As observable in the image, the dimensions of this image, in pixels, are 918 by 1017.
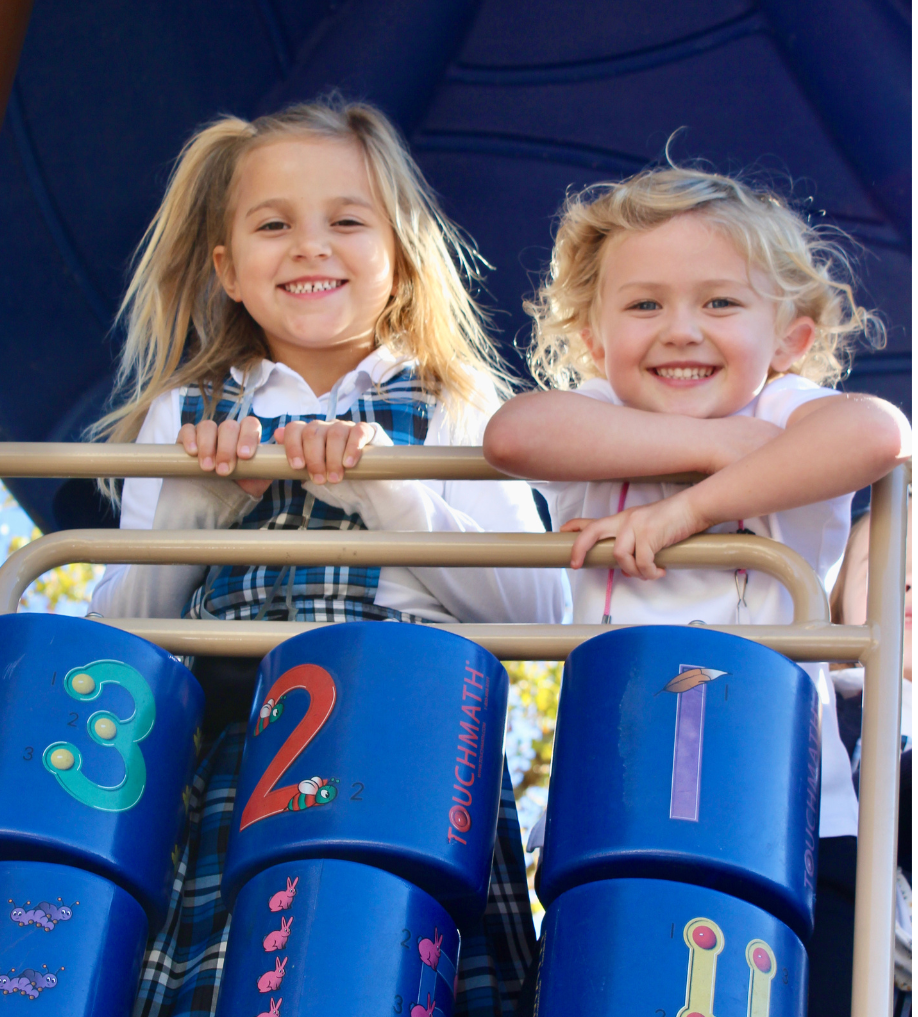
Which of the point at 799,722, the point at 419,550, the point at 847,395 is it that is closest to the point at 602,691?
the point at 799,722

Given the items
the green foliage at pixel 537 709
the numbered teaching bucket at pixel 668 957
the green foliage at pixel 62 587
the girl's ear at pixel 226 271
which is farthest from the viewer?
the green foliage at pixel 537 709

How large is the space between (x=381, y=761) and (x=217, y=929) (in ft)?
1.05

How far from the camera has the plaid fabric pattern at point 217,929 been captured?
3.12 ft

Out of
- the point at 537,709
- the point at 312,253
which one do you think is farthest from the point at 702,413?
the point at 537,709

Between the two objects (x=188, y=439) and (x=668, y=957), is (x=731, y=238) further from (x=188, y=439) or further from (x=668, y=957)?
(x=668, y=957)

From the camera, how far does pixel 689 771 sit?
0.74 metres

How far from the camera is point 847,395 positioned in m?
1.08

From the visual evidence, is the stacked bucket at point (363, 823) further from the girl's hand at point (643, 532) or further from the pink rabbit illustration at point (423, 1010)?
the girl's hand at point (643, 532)

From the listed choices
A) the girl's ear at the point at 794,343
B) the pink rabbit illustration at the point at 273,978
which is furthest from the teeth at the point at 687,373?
the pink rabbit illustration at the point at 273,978

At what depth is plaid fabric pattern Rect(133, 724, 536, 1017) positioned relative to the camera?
95cm

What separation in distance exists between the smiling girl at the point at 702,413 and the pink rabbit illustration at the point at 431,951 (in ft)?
1.16

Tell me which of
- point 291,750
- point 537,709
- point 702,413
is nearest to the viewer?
point 291,750

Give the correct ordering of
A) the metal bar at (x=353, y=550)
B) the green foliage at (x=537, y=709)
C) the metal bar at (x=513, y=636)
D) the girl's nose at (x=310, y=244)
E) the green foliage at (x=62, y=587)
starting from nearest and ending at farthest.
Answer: the metal bar at (x=513, y=636) → the metal bar at (x=353, y=550) → the girl's nose at (x=310, y=244) → the green foliage at (x=62, y=587) → the green foliage at (x=537, y=709)

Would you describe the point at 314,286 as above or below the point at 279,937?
above
